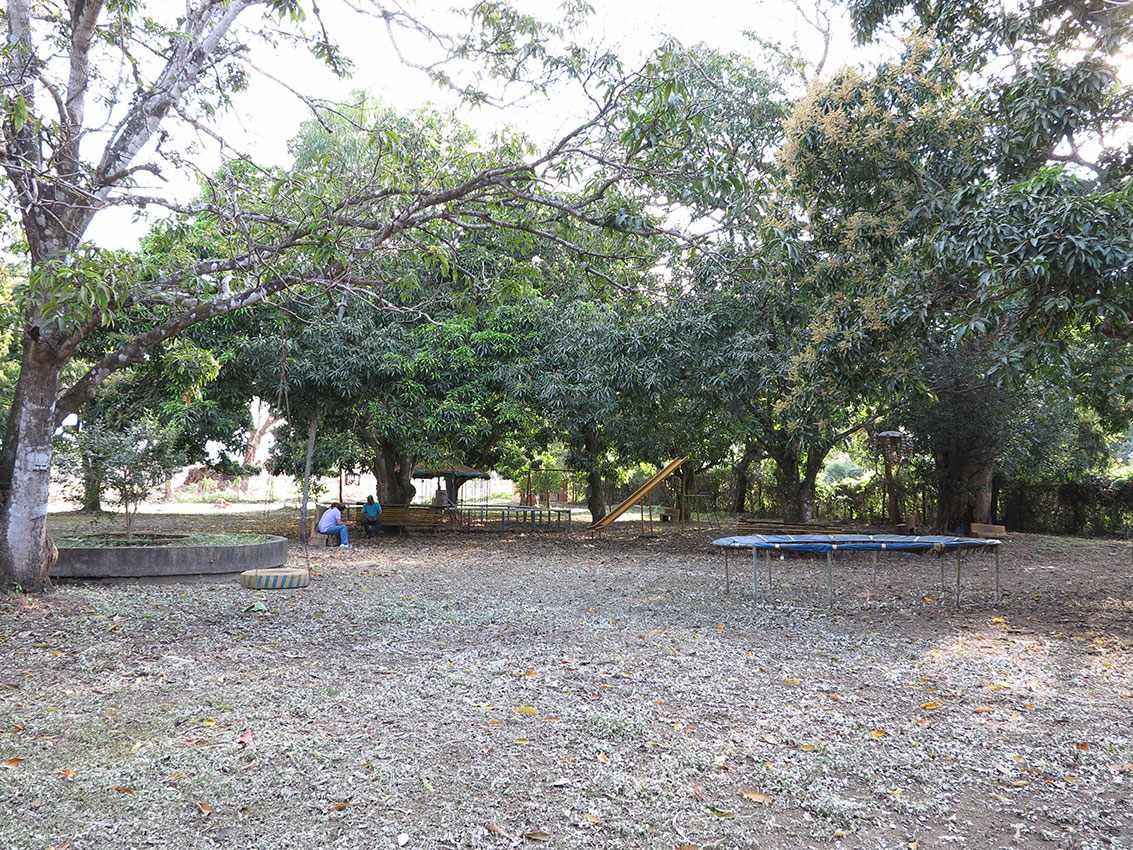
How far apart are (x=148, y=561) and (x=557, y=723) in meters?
6.45

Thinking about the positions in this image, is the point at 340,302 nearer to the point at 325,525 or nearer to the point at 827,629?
the point at 827,629

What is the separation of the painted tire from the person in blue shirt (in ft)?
25.9

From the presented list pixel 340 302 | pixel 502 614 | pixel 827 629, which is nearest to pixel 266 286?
pixel 340 302

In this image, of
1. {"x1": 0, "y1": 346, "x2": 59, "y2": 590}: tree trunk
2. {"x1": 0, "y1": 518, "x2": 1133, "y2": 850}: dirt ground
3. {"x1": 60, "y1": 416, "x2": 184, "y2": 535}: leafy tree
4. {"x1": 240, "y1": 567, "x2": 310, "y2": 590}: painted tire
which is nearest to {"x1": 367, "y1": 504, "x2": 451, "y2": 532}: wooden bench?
{"x1": 60, "y1": 416, "x2": 184, "y2": 535}: leafy tree

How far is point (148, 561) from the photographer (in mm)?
8758

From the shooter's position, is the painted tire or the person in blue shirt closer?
the painted tire

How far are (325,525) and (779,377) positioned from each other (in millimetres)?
8305

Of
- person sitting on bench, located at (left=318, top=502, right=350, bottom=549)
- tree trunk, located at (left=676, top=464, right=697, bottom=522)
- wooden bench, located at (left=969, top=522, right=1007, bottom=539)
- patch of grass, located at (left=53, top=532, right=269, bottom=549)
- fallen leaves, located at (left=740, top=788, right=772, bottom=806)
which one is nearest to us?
fallen leaves, located at (left=740, top=788, right=772, bottom=806)

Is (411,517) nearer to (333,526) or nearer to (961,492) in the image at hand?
(333,526)

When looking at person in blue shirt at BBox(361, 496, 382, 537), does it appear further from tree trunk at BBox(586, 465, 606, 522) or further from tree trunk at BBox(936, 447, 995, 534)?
tree trunk at BBox(936, 447, 995, 534)

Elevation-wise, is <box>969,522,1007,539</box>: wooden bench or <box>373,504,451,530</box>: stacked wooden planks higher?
<box>373,504,451,530</box>: stacked wooden planks

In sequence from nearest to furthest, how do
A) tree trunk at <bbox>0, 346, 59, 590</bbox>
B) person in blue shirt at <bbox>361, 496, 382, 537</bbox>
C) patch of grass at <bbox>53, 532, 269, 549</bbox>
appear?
tree trunk at <bbox>0, 346, 59, 590</bbox>
patch of grass at <bbox>53, 532, 269, 549</bbox>
person in blue shirt at <bbox>361, 496, 382, 537</bbox>

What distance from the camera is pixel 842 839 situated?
295 centimetres

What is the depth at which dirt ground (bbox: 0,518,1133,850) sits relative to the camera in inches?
119
